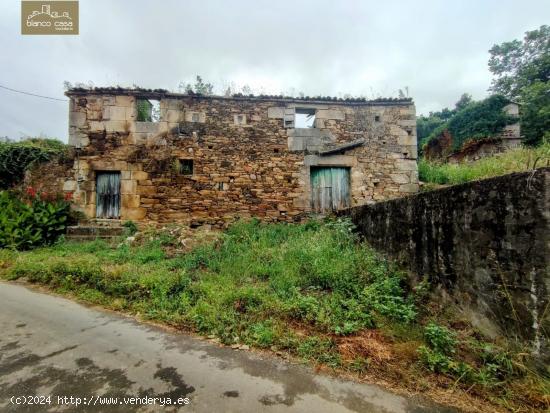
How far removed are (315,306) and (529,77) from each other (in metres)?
20.1

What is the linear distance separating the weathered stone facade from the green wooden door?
197mm

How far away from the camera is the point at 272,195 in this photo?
26.6 feet

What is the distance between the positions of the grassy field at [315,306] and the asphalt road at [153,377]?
0.84ft

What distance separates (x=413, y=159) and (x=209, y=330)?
8.08m

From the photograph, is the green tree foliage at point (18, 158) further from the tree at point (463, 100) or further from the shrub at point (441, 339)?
the tree at point (463, 100)

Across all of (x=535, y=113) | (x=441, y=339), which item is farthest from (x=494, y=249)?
(x=535, y=113)

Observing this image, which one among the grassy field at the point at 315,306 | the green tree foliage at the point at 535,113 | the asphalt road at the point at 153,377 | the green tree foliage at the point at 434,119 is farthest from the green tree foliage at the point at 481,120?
the asphalt road at the point at 153,377

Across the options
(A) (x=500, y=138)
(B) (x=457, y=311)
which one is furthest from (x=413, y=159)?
(B) (x=457, y=311)

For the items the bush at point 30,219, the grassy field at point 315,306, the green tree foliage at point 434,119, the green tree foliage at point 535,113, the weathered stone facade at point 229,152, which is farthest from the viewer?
the green tree foliage at point 434,119

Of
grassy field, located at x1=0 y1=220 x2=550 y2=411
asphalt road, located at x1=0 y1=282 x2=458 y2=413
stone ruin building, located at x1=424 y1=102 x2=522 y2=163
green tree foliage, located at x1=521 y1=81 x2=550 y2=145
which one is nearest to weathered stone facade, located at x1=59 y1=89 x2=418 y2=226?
grassy field, located at x1=0 y1=220 x2=550 y2=411

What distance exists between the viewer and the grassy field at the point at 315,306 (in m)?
2.16

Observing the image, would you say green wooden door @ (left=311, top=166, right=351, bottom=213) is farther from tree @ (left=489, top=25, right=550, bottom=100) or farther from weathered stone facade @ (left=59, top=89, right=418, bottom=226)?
tree @ (left=489, top=25, right=550, bottom=100)

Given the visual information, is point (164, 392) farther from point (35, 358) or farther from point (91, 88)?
point (91, 88)

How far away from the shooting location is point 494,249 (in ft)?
7.70
